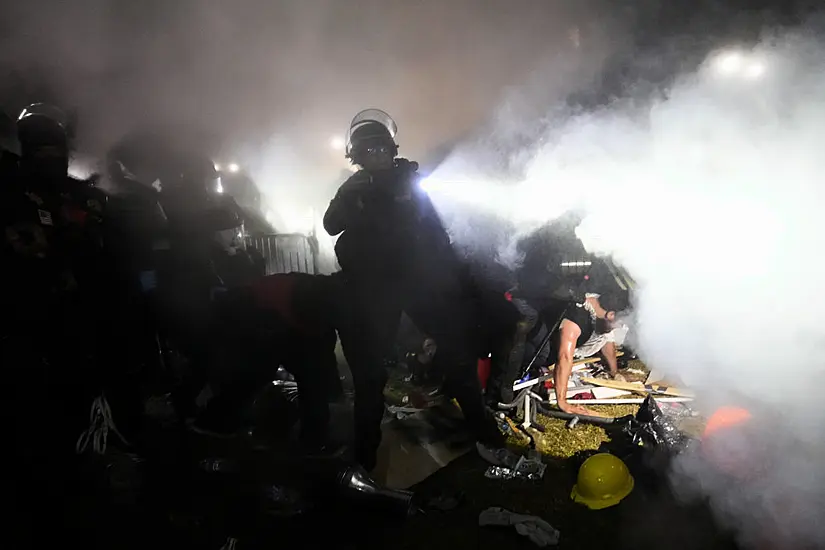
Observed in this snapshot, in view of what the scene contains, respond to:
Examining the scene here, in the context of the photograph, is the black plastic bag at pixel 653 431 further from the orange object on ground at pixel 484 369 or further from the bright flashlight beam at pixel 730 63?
the bright flashlight beam at pixel 730 63

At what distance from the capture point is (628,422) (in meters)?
3.53

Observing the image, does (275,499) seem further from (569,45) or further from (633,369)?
(569,45)

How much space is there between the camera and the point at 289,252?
5797 millimetres

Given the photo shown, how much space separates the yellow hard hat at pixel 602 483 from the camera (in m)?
2.73

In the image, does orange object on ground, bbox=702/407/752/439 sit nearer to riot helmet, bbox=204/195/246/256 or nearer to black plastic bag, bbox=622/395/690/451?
black plastic bag, bbox=622/395/690/451

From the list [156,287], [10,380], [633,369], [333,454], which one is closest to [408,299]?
[333,454]

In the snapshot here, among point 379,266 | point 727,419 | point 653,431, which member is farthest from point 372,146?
point 727,419

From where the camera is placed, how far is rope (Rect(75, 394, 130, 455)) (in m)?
3.01

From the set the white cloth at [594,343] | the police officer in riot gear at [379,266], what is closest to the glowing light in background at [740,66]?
the police officer in riot gear at [379,266]

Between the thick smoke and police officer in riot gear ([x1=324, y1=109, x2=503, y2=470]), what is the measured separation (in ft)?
5.60

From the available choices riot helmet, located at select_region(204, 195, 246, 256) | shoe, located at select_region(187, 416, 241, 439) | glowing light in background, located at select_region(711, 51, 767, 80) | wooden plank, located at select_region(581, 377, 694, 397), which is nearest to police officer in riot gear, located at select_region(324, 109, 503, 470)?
shoe, located at select_region(187, 416, 241, 439)

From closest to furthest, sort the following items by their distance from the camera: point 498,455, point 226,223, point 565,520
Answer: point 565,520 < point 498,455 < point 226,223

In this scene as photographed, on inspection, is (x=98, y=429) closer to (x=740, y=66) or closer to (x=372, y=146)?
(x=372, y=146)

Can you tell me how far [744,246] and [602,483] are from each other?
1793 millimetres
